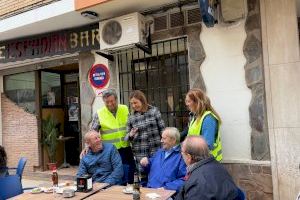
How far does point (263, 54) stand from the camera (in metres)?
4.91

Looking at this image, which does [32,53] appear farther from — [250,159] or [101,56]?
[250,159]

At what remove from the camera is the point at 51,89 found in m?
8.91

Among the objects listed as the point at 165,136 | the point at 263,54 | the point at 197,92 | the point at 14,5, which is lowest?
the point at 165,136

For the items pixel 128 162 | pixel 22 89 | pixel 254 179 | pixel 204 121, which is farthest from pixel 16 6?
pixel 254 179

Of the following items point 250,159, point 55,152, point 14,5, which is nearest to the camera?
point 250,159

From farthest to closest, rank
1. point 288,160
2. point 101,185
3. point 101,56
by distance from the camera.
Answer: point 101,56 → point 288,160 → point 101,185

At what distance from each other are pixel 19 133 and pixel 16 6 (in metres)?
3.21

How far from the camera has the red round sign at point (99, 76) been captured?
660 cm

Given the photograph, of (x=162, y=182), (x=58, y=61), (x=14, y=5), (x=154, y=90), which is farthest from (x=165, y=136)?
(x=14, y=5)

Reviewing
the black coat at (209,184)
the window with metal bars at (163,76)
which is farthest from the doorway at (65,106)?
the black coat at (209,184)

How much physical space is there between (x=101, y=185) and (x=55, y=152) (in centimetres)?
495

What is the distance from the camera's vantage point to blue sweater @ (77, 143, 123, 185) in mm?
4359

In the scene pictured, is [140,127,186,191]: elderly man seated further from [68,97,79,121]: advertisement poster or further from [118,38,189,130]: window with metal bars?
[68,97,79,121]: advertisement poster

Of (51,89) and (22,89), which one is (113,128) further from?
(22,89)
